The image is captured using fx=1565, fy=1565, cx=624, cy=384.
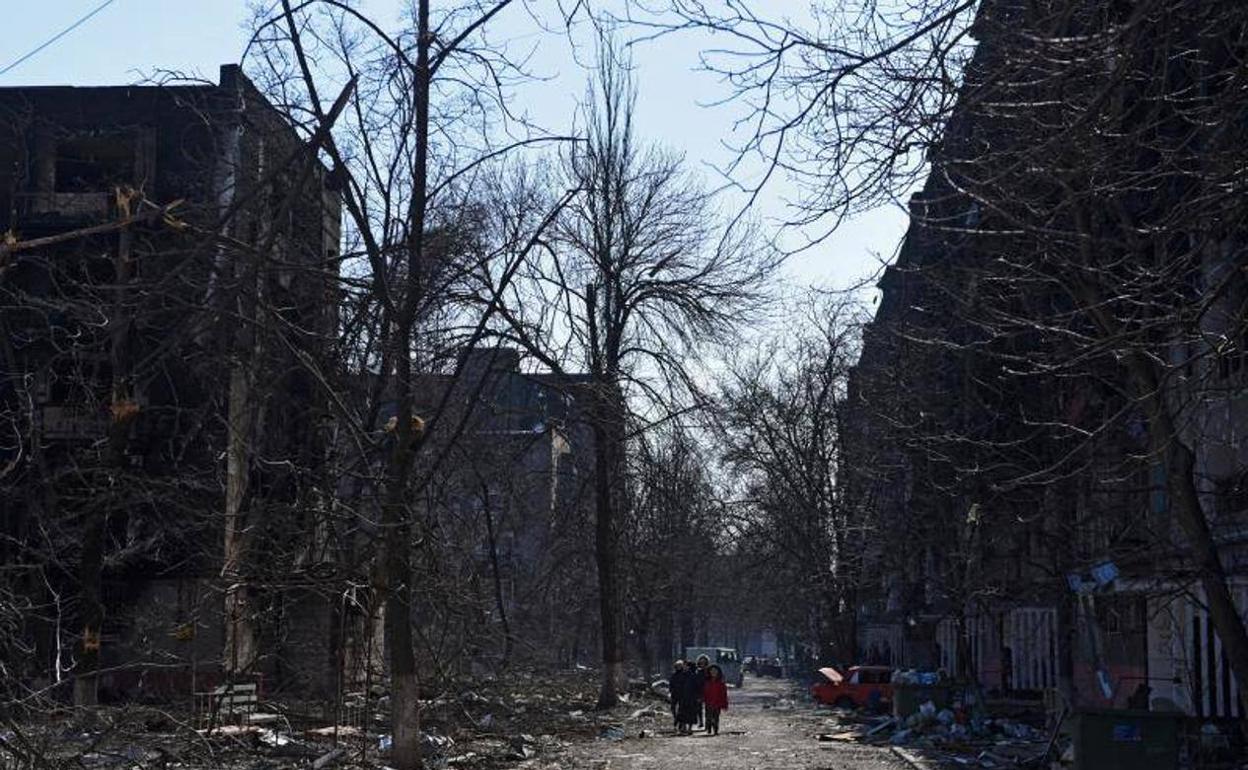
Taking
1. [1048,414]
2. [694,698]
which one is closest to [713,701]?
[694,698]

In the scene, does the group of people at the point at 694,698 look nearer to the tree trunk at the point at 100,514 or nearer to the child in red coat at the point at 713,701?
the child in red coat at the point at 713,701

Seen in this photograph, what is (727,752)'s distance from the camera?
2720cm

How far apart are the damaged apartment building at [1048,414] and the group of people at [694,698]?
18.1 ft


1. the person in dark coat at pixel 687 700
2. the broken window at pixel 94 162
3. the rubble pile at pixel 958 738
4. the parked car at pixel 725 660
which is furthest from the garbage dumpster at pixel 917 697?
the parked car at pixel 725 660

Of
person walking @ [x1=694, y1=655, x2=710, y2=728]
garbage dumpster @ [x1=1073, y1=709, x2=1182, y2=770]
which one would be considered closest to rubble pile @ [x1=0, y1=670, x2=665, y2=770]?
person walking @ [x1=694, y1=655, x2=710, y2=728]

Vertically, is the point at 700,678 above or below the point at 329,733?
above

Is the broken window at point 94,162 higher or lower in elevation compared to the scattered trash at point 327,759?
higher

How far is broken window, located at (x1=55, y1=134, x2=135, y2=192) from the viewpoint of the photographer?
39125 millimetres

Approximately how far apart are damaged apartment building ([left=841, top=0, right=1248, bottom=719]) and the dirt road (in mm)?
3940

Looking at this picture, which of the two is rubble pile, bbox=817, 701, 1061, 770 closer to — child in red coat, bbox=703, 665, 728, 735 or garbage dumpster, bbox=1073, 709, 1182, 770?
child in red coat, bbox=703, 665, 728, 735

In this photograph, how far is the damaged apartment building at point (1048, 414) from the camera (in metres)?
9.78

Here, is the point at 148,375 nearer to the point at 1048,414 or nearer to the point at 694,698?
the point at 1048,414

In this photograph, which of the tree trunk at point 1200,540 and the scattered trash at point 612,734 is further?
the scattered trash at point 612,734

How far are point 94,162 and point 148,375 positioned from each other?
25.4 metres
